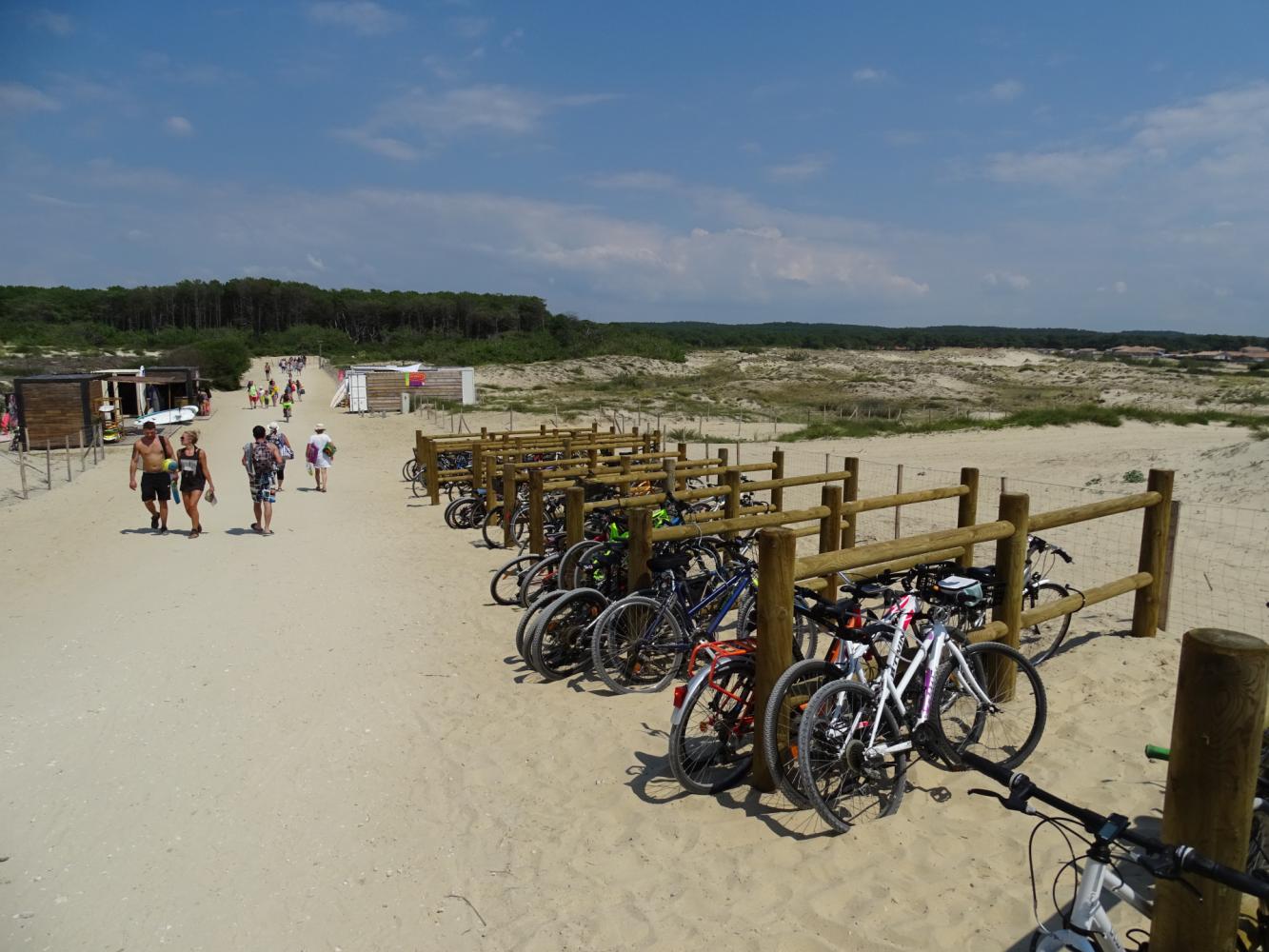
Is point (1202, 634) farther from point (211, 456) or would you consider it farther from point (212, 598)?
point (211, 456)

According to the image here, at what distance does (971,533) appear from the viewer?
4.82m

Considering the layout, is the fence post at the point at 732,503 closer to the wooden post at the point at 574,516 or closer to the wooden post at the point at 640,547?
the wooden post at the point at 574,516

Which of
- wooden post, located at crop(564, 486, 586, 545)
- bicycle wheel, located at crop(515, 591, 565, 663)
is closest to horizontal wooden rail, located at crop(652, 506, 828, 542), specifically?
bicycle wheel, located at crop(515, 591, 565, 663)

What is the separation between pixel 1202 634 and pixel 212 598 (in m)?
8.60

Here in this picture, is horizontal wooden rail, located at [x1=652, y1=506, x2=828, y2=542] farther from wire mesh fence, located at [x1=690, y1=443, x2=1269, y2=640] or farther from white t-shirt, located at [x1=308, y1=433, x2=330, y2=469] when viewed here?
white t-shirt, located at [x1=308, y1=433, x2=330, y2=469]

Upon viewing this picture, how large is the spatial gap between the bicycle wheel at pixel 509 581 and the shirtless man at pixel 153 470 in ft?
20.0

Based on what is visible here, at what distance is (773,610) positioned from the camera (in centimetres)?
398

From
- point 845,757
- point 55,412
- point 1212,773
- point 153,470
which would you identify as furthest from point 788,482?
point 55,412

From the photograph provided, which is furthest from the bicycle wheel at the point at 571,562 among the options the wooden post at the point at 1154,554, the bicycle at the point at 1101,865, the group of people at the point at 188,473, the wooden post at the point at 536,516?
the group of people at the point at 188,473

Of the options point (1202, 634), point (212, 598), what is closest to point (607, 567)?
point (212, 598)

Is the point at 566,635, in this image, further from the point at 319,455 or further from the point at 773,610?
the point at 319,455

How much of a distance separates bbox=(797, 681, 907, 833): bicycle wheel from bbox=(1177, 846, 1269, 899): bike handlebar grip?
5.84ft

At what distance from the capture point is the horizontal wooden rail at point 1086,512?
5250 millimetres

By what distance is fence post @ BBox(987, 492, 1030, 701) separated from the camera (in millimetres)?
4824
